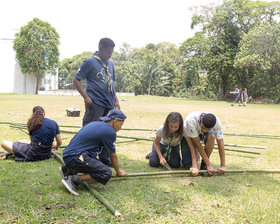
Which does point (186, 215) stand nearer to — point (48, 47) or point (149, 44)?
point (48, 47)

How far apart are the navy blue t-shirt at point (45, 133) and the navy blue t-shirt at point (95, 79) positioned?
36.1 inches

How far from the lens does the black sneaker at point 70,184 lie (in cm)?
316

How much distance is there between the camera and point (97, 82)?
444cm

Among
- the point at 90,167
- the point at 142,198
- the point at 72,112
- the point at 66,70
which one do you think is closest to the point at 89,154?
the point at 90,167

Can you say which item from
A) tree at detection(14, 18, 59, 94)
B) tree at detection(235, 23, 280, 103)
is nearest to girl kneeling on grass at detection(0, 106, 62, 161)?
tree at detection(235, 23, 280, 103)

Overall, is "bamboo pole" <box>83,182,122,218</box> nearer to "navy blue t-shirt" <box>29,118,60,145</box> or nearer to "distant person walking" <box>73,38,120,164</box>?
"distant person walking" <box>73,38,120,164</box>

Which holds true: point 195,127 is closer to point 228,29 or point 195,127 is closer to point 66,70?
point 228,29

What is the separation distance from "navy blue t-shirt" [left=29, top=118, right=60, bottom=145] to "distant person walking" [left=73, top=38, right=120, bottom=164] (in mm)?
633

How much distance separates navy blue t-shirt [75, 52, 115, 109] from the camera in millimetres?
4352

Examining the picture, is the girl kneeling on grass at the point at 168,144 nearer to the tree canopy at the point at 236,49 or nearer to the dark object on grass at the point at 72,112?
the dark object on grass at the point at 72,112

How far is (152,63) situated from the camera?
48281mm

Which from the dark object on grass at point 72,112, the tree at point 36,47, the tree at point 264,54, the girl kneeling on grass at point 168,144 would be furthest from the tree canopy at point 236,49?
the girl kneeling on grass at point 168,144

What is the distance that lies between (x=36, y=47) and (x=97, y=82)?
149ft

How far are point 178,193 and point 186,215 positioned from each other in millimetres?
577
